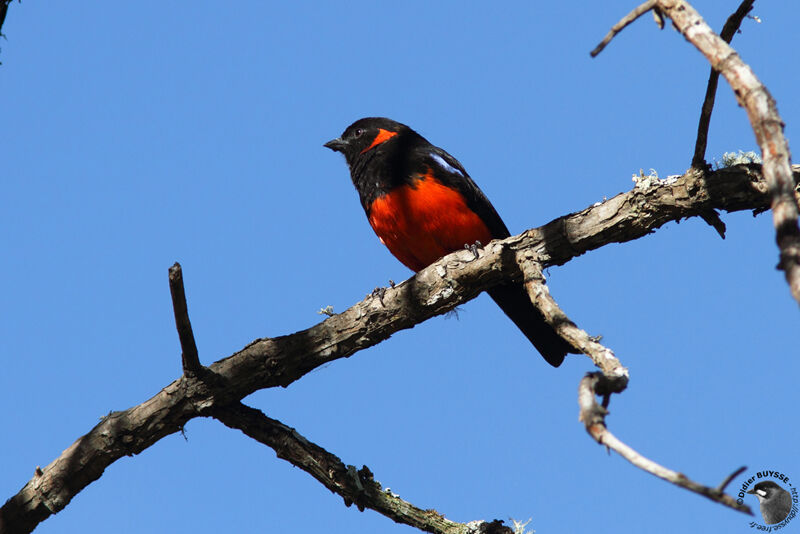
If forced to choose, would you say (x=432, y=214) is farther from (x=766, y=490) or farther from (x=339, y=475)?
(x=766, y=490)

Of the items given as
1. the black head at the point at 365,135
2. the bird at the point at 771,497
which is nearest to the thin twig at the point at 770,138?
the bird at the point at 771,497

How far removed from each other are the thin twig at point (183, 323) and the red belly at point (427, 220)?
1.72m

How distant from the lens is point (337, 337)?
3.96 m

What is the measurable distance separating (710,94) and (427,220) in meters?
1.97

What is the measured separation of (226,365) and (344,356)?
0.59 meters

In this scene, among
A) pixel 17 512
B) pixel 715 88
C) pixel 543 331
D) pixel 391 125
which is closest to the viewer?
pixel 715 88

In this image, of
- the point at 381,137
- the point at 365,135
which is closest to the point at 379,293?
the point at 381,137

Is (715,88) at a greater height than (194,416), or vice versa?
(715,88)

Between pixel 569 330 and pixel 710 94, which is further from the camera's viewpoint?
pixel 710 94

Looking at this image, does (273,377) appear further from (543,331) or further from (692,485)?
(692,485)

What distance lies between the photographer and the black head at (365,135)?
6.01 meters

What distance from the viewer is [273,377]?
13.0ft

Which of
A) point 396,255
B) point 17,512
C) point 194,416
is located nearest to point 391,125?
point 396,255

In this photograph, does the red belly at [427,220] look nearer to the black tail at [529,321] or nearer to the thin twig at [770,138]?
the black tail at [529,321]
